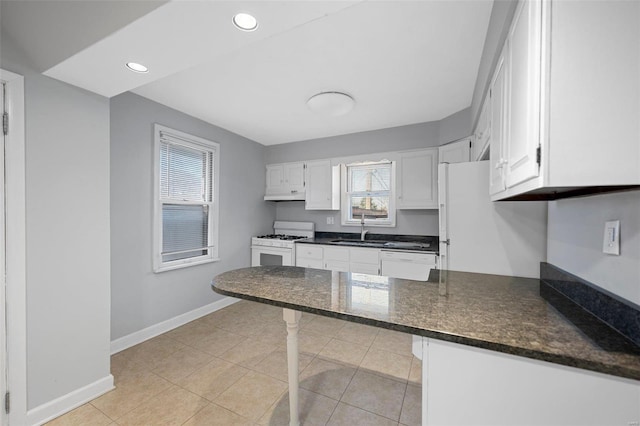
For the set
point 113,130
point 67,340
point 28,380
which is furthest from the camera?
point 113,130

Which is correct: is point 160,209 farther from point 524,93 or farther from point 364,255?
point 524,93

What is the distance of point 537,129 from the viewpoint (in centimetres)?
86

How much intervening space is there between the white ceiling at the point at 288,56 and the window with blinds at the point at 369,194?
84 cm

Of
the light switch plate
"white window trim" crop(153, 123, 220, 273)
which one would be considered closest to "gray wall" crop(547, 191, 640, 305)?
the light switch plate

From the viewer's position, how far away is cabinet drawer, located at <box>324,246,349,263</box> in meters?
3.41

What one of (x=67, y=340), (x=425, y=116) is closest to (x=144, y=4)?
(x=67, y=340)

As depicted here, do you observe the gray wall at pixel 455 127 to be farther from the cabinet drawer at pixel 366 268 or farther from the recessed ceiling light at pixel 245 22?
the recessed ceiling light at pixel 245 22

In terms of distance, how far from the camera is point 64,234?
1.73 metres

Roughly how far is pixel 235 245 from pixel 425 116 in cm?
310

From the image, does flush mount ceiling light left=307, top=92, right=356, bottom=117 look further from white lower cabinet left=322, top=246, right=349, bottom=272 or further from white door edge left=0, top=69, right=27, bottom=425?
white door edge left=0, top=69, right=27, bottom=425

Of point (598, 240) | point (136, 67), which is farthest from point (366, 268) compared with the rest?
point (136, 67)

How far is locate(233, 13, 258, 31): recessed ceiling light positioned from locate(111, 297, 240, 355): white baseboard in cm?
285

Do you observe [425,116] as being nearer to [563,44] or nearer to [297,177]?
[297,177]

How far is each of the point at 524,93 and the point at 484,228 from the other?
3.92 feet
